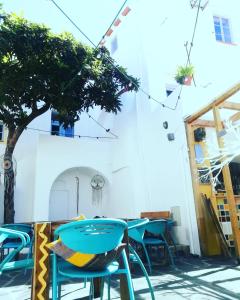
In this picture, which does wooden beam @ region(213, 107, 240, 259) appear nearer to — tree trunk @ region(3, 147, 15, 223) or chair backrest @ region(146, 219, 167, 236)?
chair backrest @ region(146, 219, 167, 236)

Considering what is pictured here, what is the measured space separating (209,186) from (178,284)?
3310 millimetres

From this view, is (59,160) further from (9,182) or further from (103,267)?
(103,267)

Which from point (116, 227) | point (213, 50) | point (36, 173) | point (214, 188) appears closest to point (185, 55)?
point (213, 50)

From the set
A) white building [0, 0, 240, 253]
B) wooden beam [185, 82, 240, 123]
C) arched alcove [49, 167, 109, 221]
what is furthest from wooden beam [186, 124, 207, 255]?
arched alcove [49, 167, 109, 221]

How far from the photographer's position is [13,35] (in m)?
6.77

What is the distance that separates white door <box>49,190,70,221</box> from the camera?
31.2 feet

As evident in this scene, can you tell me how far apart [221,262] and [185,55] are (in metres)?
6.79

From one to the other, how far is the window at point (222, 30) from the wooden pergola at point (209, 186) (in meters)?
4.45

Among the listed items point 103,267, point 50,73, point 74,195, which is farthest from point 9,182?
point 103,267

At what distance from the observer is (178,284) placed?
150 inches

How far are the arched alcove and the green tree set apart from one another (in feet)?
6.96

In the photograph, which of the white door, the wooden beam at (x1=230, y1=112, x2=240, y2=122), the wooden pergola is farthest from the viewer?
the white door

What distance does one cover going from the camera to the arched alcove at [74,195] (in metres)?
9.69

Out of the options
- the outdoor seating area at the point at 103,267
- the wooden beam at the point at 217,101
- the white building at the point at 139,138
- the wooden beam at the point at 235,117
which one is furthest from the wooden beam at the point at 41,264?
the wooden beam at the point at 235,117
